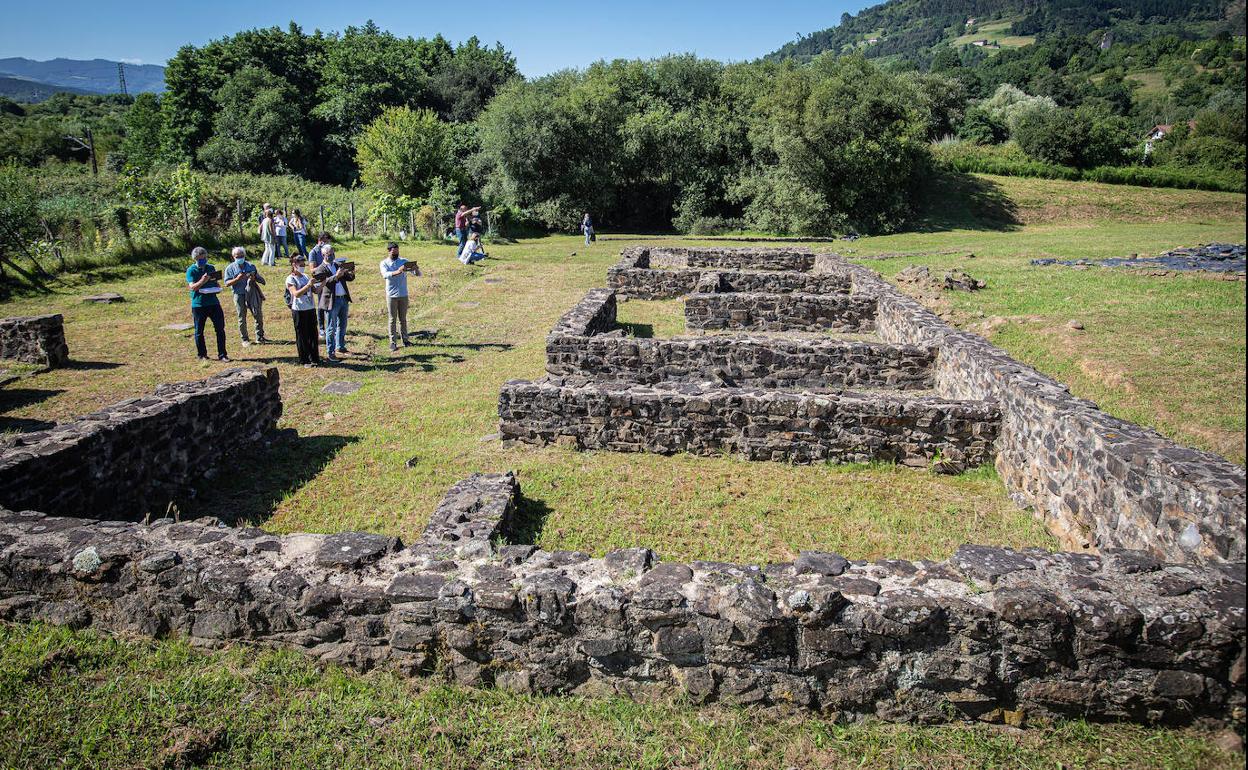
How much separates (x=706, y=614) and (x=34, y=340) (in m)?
12.9

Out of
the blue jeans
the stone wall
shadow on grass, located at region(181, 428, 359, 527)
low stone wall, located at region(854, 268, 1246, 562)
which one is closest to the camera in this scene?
low stone wall, located at region(854, 268, 1246, 562)

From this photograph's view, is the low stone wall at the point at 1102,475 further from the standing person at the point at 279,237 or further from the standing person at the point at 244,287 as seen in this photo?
the standing person at the point at 279,237

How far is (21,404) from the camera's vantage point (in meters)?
9.94

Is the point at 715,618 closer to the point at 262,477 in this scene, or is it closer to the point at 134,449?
the point at 262,477

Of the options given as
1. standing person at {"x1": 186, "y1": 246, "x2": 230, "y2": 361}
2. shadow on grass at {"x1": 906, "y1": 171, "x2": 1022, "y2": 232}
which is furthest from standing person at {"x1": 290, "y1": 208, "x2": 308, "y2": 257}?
shadow on grass at {"x1": 906, "y1": 171, "x2": 1022, "y2": 232}

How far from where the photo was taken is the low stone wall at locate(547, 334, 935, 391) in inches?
436

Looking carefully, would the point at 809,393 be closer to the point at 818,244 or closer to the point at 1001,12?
the point at 818,244

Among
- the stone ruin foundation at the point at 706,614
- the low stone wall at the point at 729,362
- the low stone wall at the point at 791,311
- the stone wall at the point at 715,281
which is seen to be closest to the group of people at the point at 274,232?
the stone wall at the point at 715,281

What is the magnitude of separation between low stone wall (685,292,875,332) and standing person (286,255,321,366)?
793 centimetres

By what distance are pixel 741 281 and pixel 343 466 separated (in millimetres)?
12844

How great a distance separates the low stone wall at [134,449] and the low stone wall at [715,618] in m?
1.46

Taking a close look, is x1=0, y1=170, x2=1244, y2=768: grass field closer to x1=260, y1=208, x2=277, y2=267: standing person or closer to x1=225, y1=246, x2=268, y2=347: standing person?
x1=225, y1=246, x2=268, y2=347: standing person

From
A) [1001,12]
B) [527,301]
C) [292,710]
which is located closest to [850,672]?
[292,710]

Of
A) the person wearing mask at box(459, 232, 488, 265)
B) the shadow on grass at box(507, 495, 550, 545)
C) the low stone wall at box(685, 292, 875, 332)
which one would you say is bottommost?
the shadow on grass at box(507, 495, 550, 545)
